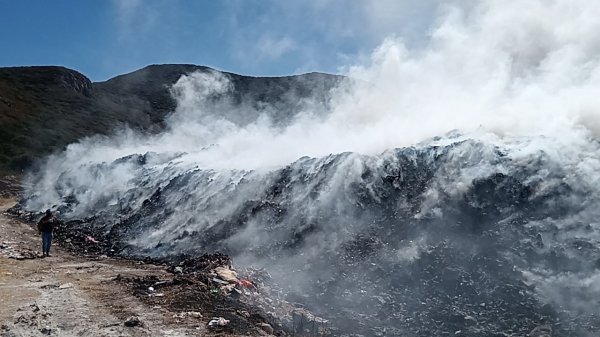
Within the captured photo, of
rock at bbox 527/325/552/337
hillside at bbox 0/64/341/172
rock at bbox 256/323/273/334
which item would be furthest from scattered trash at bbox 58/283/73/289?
hillside at bbox 0/64/341/172

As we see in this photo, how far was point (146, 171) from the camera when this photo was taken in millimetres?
20750

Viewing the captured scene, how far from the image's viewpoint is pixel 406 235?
473 inches

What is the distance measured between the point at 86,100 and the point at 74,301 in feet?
224

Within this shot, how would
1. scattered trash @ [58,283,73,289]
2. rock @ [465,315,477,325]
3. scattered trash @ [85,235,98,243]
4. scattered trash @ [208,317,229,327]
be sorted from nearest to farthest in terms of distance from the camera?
scattered trash @ [208,317,229,327] → rock @ [465,315,477,325] → scattered trash @ [58,283,73,289] → scattered trash @ [85,235,98,243]

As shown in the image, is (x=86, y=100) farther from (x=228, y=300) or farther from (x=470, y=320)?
(x=470, y=320)

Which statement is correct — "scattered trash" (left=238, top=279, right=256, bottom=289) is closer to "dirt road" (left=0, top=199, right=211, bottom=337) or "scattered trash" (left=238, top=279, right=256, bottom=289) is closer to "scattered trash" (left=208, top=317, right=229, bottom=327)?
"dirt road" (left=0, top=199, right=211, bottom=337)

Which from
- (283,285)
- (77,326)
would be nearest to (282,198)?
(283,285)

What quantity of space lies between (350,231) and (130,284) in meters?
5.59

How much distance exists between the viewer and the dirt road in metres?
7.22

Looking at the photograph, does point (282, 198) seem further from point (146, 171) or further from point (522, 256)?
point (146, 171)

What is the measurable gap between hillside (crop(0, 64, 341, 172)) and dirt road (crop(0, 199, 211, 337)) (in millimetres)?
32947

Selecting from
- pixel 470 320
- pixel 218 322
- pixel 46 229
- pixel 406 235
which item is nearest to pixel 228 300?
pixel 218 322

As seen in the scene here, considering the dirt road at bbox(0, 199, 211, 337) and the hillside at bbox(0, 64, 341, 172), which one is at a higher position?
the hillside at bbox(0, 64, 341, 172)

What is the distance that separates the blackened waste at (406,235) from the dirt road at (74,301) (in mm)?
2187
